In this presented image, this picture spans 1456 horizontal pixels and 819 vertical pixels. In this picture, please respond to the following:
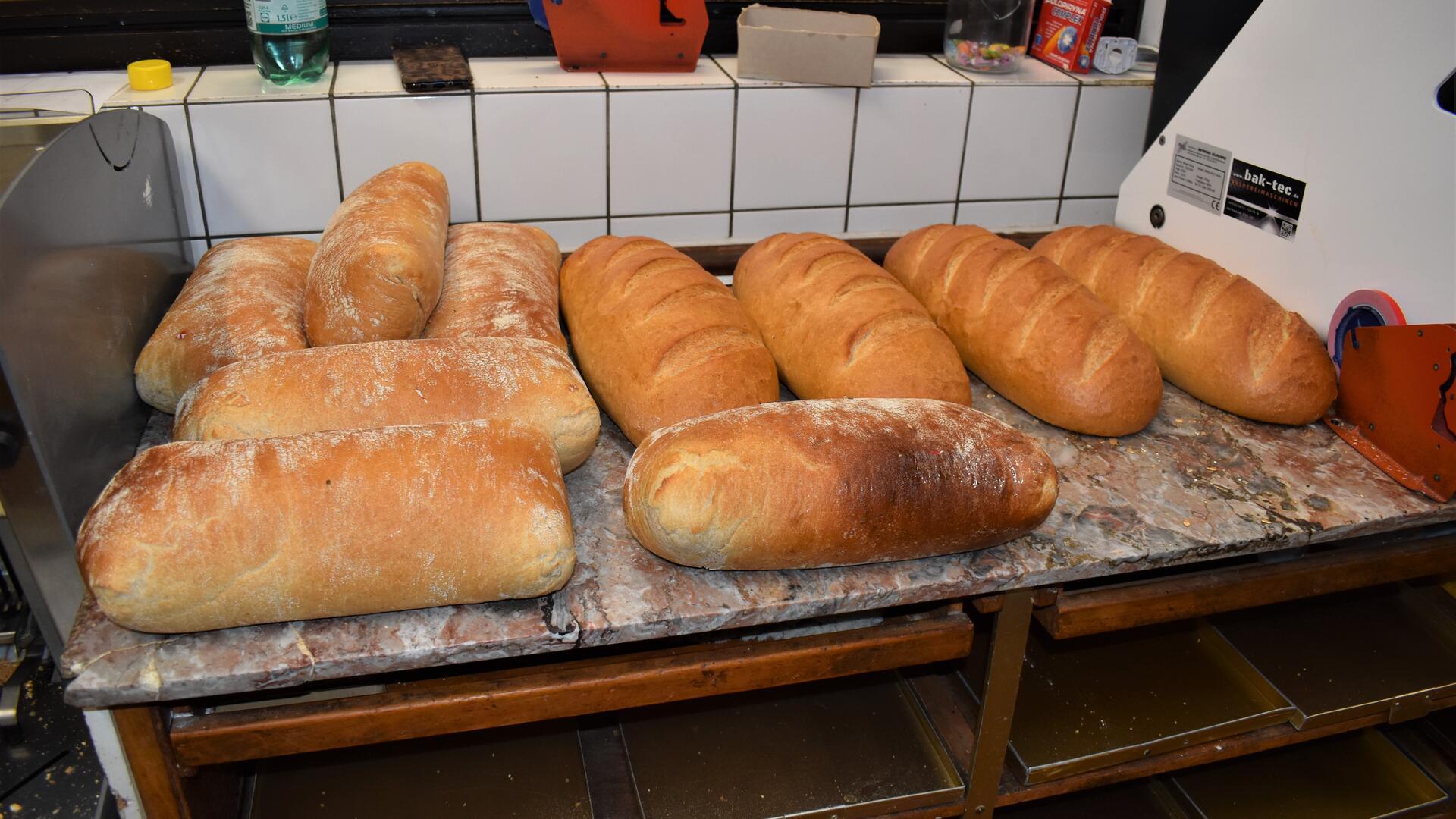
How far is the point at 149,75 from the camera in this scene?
64.5 inches

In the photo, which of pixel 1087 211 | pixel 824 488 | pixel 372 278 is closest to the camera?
pixel 824 488

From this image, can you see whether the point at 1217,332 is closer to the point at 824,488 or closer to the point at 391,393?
the point at 824,488

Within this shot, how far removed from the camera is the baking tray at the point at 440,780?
4.55ft

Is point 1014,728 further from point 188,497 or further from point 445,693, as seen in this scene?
point 188,497

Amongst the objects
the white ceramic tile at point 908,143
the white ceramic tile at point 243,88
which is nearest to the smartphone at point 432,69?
the white ceramic tile at point 243,88

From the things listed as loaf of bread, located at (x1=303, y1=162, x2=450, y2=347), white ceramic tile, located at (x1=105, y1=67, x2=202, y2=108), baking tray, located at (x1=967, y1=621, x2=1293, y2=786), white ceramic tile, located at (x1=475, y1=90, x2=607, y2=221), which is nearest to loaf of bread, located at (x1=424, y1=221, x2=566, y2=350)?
loaf of bread, located at (x1=303, y1=162, x2=450, y2=347)

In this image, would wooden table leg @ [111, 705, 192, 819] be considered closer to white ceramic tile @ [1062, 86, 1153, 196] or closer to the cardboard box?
the cardboard box

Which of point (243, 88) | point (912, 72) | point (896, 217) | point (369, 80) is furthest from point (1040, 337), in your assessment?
point (243, 88)

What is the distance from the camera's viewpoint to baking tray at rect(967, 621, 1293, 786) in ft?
4.73

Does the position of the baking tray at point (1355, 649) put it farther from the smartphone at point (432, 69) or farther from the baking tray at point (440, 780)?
the smartphone at point (432, 69)

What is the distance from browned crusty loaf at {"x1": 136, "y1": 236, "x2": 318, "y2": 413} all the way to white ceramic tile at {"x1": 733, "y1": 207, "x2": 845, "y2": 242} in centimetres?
81

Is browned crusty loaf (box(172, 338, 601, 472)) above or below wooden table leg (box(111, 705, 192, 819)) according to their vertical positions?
above

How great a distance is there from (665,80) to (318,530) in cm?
113

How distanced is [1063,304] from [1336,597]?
81cm
